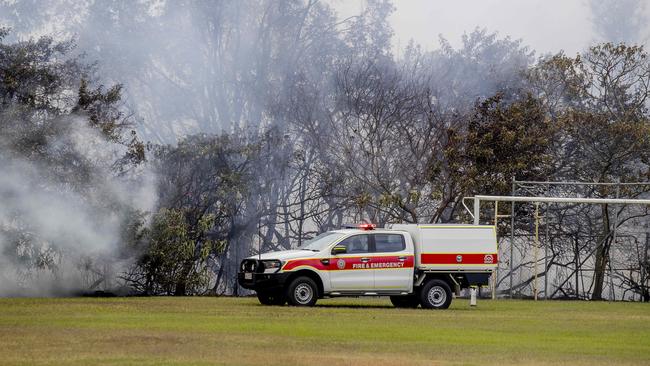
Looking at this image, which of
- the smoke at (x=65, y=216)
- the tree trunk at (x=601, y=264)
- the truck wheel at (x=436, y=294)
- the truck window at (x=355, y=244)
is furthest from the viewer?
the tree trunk at (x=601, y=264)

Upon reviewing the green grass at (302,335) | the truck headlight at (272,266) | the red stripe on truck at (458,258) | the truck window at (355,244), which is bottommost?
the green grass at (302,335)

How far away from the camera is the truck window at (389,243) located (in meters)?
28.4

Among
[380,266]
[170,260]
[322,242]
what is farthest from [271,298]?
[170,260]

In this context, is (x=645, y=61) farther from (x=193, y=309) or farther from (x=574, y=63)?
(x=193, y=309)

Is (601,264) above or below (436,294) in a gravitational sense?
above

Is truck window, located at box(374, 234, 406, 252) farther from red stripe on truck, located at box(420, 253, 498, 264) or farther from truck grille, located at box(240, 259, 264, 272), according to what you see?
truck grille, located at box(240, 259, 264, 272)

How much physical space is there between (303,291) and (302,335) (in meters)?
8.60

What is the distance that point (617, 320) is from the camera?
25.6m

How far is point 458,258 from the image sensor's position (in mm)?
28922

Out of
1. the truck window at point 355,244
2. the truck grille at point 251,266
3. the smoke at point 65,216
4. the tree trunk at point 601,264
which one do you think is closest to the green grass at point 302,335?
the truck grille at point 251,266

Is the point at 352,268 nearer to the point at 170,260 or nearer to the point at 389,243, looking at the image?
the point at 389,243

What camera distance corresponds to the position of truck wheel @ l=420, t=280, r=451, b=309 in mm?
28797

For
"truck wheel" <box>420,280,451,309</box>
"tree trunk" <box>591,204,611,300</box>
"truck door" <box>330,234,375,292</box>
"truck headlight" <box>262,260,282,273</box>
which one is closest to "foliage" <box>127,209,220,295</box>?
"truck headlight" <box>262,260,282,273</box>

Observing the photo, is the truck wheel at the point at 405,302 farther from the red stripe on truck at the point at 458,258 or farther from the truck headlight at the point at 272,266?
the truck headlight at the point at 272,266
